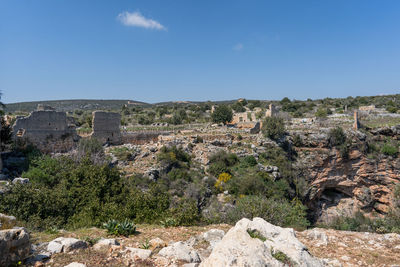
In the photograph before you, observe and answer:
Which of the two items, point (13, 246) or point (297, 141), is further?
point (297, 141)

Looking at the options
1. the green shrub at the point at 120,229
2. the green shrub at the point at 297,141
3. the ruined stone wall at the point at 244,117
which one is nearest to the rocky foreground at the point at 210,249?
the green shrub at the point at 120,229

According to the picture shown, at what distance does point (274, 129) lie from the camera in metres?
21.2

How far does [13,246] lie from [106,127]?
17023 mm

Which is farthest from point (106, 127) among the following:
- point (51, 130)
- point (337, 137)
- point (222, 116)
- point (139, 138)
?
point (337, 137)

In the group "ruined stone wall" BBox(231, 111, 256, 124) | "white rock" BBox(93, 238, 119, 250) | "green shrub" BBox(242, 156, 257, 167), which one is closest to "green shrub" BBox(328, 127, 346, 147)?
"green shrub" BBox(242, 156, 257, 167)

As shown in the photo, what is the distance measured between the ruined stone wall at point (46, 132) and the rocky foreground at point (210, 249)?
13.3 m

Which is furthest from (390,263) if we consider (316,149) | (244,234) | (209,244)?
(316,149)

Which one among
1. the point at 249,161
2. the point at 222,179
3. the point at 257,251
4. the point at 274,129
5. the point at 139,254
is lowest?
the point at 222,179

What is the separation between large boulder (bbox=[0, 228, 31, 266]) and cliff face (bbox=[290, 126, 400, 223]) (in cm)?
2094

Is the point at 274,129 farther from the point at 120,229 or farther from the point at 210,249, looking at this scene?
the point at 120,229

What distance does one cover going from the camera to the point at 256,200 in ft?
26.7

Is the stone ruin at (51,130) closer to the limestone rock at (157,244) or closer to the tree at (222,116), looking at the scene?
the tree at (222,116)

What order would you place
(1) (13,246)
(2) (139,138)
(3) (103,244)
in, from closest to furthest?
(1) (13,246), (3) (103,244), (2) (139,138)

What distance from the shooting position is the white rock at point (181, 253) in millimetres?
3926
